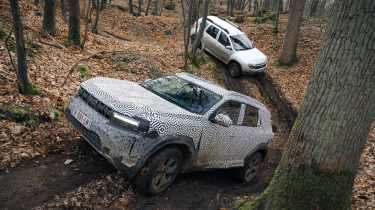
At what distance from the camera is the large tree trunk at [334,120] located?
3.79 m

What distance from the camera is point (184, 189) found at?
6.39m

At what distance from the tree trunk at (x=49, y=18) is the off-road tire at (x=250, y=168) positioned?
319 inches

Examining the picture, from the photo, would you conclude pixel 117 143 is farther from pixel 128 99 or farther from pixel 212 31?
pixel 212 31

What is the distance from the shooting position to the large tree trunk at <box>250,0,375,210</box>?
3785mm

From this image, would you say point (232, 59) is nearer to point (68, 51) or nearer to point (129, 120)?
point (68, 51)

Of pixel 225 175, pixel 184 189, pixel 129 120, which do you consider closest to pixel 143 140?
pixel 129 120

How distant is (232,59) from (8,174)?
11.4m

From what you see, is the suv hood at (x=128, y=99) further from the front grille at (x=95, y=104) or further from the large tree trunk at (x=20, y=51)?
the large tree trunk at (x=20, y=51)

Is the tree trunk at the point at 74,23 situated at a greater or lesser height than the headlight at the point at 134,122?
greater

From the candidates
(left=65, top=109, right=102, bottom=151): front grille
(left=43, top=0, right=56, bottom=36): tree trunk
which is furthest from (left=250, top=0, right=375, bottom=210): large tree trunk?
(left=43, top=0, right=56, bottom=36): tree trunk

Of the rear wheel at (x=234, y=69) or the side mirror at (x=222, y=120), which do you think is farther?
the rear wheel at (x=234, y=69)

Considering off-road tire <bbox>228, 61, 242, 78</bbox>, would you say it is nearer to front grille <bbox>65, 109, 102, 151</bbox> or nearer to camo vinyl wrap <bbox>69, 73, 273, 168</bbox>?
camo vinyl wrap <bbox>69, 73, 273, 168</bbox>

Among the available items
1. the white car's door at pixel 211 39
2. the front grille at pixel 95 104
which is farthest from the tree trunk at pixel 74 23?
the front grille at pixel 95 104

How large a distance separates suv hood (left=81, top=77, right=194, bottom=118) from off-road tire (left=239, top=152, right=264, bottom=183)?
2307 mm
